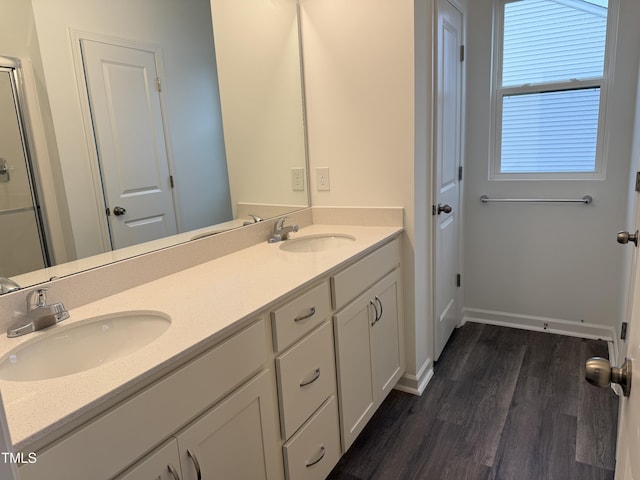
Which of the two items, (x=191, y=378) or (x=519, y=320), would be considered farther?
(x=519, y=320)

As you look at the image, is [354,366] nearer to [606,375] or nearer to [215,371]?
[215,371]

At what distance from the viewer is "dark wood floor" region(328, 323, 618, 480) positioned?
1726mm

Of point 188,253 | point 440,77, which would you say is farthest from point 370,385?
point 440,77

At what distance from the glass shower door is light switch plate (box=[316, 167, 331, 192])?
138 centimetres

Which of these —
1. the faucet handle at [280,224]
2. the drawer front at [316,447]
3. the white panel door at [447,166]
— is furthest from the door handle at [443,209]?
the drawer front at [316,447]

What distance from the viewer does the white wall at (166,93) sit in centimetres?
127

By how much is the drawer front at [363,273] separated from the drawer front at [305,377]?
0.13 meters

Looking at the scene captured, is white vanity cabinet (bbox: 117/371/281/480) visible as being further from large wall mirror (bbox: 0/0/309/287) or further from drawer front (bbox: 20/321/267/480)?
large wall mirror (bbox: 0/0/309/287)

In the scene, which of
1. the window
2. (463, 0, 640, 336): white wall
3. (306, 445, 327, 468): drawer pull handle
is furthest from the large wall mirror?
the window

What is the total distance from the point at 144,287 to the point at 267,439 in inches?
24.7

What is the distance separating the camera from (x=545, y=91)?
8.72ft

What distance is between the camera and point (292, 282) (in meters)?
1.38

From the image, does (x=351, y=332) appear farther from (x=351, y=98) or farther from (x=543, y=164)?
(x=543, y=164)

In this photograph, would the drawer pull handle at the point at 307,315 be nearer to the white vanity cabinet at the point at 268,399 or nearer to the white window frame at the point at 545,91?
the white vanity cabinet at the point at 268,399
